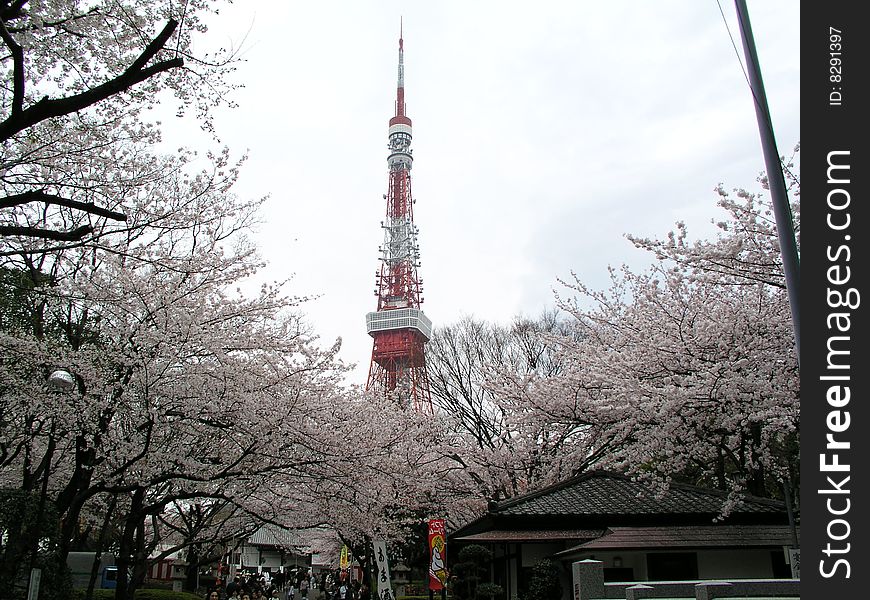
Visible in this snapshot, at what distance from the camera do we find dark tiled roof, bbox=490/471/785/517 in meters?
12.0

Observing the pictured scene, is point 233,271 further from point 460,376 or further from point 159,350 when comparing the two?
point 460,376

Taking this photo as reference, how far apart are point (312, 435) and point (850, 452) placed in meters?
9.38

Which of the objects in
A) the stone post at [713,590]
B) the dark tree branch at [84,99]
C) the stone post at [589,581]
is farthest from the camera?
the stone post at [589,581]

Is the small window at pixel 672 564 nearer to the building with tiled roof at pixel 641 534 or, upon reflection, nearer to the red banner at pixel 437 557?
the building with tiled roof at pixel 641 534

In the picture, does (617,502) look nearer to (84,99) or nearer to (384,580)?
(384,580)

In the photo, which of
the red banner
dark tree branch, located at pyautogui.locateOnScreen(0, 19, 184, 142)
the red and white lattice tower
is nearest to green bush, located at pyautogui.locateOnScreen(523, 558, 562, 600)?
the red banner

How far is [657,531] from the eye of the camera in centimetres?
1139

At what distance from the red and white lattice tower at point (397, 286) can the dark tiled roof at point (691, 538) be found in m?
28.1

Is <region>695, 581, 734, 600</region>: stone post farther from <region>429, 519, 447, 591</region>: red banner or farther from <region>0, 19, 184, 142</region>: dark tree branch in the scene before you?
<region>429, 519, 447, 591</region>: red banner

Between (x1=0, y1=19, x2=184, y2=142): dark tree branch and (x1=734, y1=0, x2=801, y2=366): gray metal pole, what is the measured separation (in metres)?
4.00

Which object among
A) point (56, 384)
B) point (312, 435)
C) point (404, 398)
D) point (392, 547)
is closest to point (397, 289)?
point (404, 398)

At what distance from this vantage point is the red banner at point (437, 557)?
468 inches

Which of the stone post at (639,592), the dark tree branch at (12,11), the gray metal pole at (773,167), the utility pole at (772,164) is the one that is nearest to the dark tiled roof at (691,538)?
the stone post at (639,592)

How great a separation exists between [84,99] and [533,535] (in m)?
9.42
